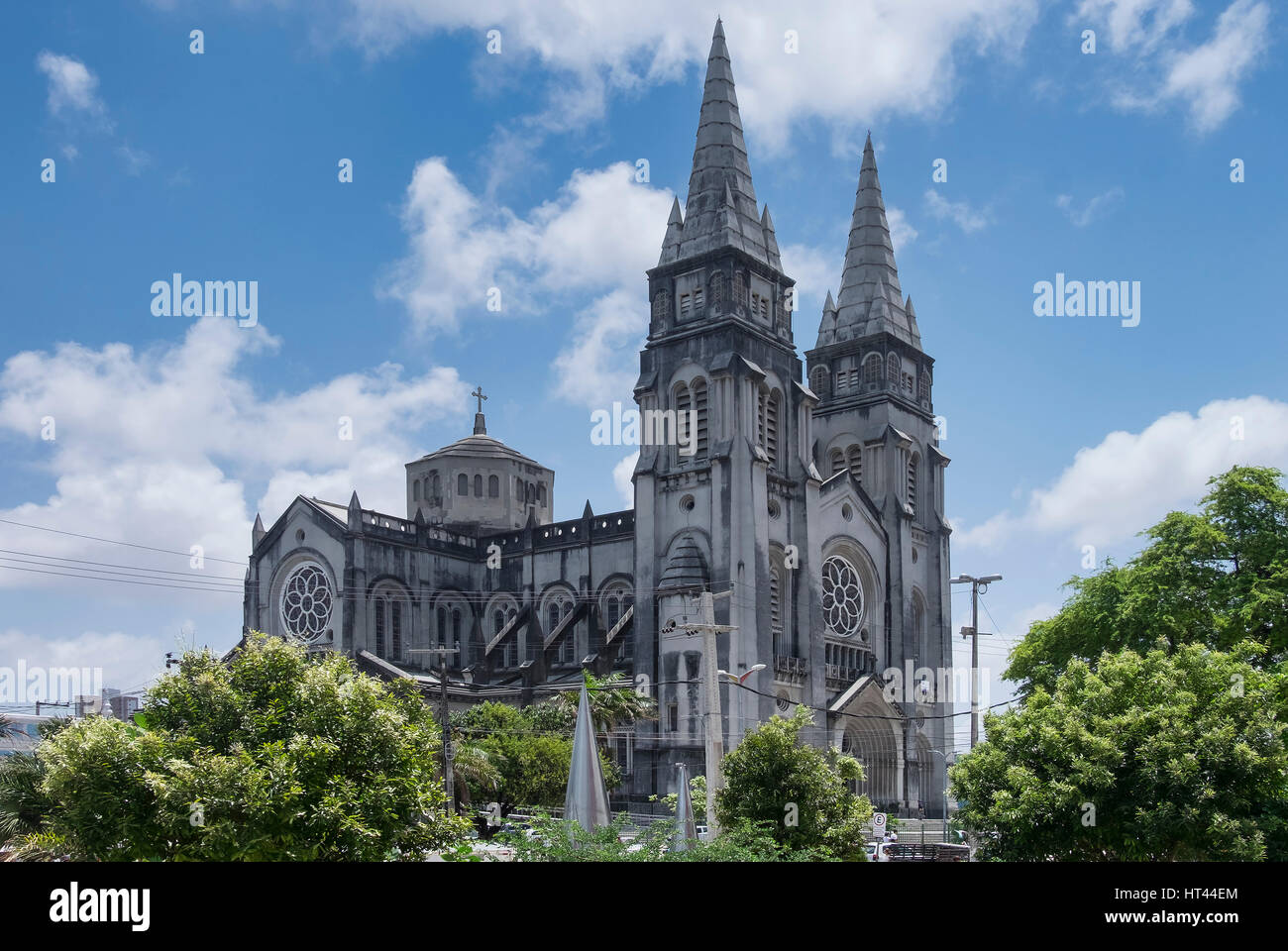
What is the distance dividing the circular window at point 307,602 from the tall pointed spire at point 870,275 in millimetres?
29667

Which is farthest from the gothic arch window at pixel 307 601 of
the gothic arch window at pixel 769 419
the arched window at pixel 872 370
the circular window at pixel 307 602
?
the arched window at pixel 872 370

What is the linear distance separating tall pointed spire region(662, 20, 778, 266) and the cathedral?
11 centimetres

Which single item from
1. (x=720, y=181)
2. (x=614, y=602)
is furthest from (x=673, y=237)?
(x=614, y=602)

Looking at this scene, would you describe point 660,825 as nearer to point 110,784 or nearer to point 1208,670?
point 110,784

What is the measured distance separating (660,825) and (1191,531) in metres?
22.8

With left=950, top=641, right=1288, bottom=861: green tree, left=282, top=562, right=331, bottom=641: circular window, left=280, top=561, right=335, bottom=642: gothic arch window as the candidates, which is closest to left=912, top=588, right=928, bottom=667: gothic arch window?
left=280, top=561, right=335, bottom=642: gothic arch window

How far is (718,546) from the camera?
52.5 metres

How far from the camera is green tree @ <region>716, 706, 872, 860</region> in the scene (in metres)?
26.1

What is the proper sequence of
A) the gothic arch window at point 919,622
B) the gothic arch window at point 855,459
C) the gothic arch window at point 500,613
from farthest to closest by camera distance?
the gothic arch window at point 855,459 < the gothic arch window at point 500,613 < the gothic arch window at point 919,622

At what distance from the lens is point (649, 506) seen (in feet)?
181

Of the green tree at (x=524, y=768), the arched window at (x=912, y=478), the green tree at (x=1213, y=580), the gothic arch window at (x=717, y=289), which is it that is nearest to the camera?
the green tree at (x=1213, y=580)

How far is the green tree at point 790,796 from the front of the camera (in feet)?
85.6

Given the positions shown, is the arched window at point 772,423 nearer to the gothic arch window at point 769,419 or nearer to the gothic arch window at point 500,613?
the gothic arch window at point 769,419
